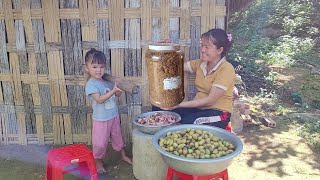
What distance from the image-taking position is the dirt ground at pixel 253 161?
12.8 feet

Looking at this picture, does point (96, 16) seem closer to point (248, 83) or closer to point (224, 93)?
point (224, 93)

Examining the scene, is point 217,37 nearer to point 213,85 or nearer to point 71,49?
point 213,85

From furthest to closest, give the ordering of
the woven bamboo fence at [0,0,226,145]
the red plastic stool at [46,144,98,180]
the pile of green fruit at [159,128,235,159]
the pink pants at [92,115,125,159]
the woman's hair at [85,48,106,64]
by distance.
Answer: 1. the woven bamboo fence at [0,0,226,145]
2. the pink pants at [92,115,125,159]
3. the woman's hair at [85,48,106,64]
4. the red plastic stool at [46,144,98,180]
5. the pile of green fruit at [159,128,235,159]

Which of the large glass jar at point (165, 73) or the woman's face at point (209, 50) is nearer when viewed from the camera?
the large glass jar at point (165, 73)

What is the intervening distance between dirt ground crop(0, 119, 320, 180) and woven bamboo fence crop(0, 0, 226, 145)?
1.03 feet

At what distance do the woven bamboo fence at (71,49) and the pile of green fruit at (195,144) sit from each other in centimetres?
136

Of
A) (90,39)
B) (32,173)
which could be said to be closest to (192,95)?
(90,39)

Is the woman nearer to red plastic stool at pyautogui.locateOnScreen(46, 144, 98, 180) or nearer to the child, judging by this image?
the child

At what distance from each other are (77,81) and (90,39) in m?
0.58

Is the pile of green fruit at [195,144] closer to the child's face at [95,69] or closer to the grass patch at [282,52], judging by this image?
the child's face at [95,69]

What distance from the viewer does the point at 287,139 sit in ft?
16.0

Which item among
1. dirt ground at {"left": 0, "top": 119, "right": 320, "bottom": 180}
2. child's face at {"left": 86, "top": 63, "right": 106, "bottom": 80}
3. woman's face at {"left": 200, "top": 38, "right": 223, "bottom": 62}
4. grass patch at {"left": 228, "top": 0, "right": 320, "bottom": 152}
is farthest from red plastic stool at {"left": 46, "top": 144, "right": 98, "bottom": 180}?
grass patch at {"left": 228, "top": 0, "right": 320, "bottom": 152}

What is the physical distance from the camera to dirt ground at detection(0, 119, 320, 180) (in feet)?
12.8

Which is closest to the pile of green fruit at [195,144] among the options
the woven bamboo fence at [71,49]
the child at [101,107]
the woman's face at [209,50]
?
the woman's face at [209,50]
